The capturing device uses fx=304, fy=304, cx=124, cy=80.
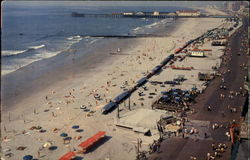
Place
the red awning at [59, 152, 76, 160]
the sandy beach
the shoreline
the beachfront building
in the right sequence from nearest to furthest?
1. the red awning at [59, 152, 76, 160]
2. the sandy beach
3. the shoreline
4. the beachfront building

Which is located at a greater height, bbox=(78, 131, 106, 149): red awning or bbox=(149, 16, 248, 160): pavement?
bbox=(149, 16, 248, 160): pavement

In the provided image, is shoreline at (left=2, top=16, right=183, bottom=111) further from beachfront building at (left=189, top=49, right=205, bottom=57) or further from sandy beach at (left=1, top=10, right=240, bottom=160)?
beachfront building at (left=189, top=49, right=205, bottom=57)

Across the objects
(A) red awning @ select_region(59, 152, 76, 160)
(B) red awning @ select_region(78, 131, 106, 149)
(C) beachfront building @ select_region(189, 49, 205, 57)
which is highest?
(C) beachfront building @ select_region(189, 49, 205, 57)

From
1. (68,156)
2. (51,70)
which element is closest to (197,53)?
(51,70)

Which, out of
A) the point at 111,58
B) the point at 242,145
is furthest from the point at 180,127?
the point at 111,58

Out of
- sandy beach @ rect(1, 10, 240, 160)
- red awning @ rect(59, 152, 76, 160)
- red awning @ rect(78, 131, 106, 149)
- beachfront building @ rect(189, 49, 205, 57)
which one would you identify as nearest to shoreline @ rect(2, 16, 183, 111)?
sandy beach @ rect(1, 10, 240, 160)

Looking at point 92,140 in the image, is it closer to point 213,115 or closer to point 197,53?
point 213,115

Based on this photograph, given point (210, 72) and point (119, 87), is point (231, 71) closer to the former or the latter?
point (210, 72)
